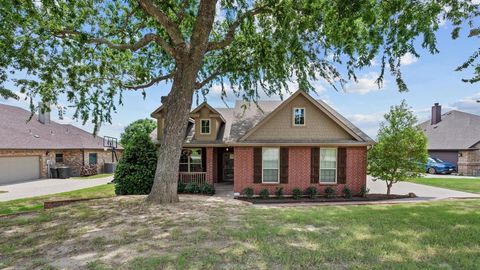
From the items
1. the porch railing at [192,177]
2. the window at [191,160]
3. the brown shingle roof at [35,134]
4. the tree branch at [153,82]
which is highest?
the tree branch at [153,82]

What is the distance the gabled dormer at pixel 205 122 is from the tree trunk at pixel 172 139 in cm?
653

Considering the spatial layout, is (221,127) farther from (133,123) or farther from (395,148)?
(133,123)

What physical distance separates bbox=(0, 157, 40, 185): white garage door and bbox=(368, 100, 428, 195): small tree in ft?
84.4

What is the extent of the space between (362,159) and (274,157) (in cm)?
444

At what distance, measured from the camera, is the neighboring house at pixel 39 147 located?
21.2m

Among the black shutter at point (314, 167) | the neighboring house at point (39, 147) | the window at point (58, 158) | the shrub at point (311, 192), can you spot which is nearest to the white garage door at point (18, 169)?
the neighboring house at point (39, 147)

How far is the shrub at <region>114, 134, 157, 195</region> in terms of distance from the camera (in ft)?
43.8

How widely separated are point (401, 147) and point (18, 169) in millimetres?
26974

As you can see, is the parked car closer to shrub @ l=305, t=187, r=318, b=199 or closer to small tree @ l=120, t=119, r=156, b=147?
shrub @ l=305, t=187, r=318, b=199

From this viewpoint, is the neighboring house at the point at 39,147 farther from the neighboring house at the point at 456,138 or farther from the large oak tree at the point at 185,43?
the neighboring house at the point at 456,138

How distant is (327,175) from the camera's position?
14.1 m

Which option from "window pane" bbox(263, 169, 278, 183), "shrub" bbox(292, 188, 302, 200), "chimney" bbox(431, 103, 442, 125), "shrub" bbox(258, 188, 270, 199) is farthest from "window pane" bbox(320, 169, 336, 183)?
"chimney" bbox(431, 103, 442, 125)

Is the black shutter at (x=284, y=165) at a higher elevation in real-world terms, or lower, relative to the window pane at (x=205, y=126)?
lower

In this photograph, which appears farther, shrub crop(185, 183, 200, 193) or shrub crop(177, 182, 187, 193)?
shrub crop(177, 182, 187, 193)
